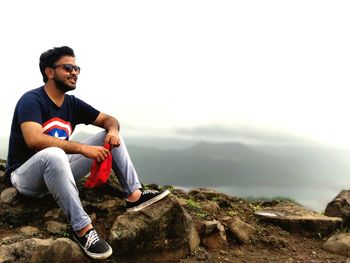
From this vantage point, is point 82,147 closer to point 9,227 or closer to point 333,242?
point 9,227

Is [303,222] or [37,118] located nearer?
[37,118]

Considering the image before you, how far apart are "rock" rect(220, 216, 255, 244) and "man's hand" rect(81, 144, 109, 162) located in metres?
4.55

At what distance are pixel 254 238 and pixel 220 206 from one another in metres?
1.73

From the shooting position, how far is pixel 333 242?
1087 cm

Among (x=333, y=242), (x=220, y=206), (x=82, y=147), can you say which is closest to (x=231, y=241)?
(x=220, y=206)

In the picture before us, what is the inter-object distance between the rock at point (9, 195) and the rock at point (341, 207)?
32.0 ft

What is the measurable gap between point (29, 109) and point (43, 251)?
2.51m

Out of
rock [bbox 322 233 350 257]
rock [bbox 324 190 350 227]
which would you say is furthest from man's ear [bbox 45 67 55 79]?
rock [bbox 324 190 350 227]

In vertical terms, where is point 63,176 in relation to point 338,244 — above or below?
above

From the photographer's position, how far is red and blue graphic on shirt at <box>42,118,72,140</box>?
7.62 m

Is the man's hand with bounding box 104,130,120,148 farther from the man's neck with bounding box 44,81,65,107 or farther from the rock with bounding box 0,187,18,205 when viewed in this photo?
the rock with bounding box 0,187,18,205

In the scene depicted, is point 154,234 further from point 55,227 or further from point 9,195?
point 9,195

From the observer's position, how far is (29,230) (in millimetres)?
7734

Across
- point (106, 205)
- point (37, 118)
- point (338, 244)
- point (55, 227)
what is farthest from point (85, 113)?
point (338, 244)
